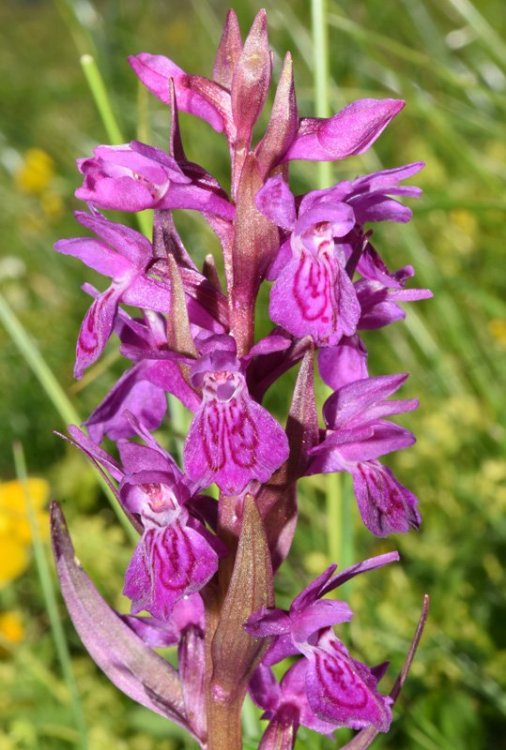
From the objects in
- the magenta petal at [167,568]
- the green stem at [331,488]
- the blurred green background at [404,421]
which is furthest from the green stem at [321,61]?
the magenta petal at [167,568]

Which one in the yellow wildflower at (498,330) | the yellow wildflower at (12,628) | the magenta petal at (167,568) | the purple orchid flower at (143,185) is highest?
→ the purple orchid flower at (143,185)

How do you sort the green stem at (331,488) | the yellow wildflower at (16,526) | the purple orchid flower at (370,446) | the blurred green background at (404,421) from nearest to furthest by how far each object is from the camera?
the purple orchid flower at (370,446), the green stem at (331,488), the blurred green background at (404,421), the yellow wildflower at (16,526)

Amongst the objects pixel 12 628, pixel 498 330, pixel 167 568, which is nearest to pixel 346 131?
pixel 167 568

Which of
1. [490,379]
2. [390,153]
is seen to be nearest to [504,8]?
[390,153]

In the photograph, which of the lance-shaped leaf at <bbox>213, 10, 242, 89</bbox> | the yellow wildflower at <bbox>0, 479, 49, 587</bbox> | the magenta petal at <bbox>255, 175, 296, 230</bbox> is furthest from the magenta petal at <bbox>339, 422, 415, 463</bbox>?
Answer: the yellow wildflower at <bbox>0, 479, 49, 587</bbox>

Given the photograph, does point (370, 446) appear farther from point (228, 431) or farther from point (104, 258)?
point (104, 258)

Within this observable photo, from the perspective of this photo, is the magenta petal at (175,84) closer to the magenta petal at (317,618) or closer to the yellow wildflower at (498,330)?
the magenta petal at (317,618)

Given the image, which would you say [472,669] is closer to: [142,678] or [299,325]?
[142,678]
